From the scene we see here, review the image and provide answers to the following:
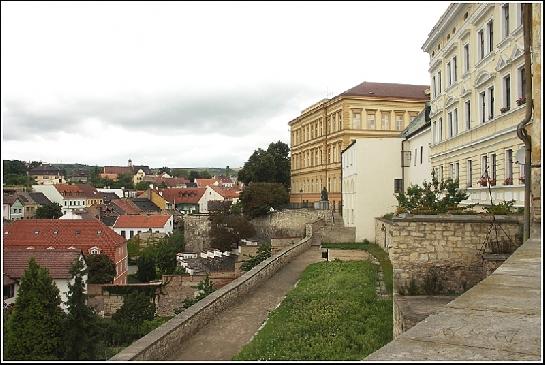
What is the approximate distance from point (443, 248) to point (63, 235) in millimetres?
37783

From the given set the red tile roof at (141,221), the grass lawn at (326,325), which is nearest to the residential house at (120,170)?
the red tile roof at (141,221)

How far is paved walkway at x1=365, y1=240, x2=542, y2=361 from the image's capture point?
3.75 metres

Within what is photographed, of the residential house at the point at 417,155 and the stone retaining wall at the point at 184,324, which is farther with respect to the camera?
the residential house at the point at 417,155

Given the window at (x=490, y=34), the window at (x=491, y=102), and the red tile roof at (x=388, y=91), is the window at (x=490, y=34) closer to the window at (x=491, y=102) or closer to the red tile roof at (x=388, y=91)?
the window at (x=491, y=102)

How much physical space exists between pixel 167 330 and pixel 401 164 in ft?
81.8

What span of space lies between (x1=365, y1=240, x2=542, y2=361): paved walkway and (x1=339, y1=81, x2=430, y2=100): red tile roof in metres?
42.7

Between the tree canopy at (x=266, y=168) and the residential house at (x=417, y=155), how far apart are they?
28047mm

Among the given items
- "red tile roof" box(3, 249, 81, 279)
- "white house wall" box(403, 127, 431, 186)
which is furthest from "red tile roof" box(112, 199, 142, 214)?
"white house wall" box(403, 127, 431, 186)

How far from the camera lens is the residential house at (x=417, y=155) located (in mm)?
27469

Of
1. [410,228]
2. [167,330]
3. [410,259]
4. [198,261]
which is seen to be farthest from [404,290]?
[198,261]

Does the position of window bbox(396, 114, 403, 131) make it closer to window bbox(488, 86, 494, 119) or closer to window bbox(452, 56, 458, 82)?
window bbox(452, 56, 458, 82)

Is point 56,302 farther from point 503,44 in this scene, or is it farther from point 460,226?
point 503,44

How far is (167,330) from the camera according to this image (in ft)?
30.0

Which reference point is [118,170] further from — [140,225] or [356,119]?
[356,119]
